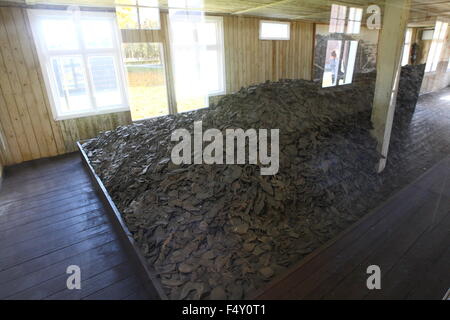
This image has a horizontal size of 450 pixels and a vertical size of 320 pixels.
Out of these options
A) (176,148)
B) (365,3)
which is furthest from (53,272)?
(365,3)

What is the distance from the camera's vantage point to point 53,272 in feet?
6.00

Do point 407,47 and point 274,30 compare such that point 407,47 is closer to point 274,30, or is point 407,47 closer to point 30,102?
point 274,30

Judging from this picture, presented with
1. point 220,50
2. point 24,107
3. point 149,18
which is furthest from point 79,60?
point 220,50

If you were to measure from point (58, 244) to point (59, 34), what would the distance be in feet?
10.5

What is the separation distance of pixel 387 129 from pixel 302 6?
2914mm

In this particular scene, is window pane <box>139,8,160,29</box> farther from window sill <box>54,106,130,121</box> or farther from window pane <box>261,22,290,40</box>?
window pane <box>261,22,290,40</box>

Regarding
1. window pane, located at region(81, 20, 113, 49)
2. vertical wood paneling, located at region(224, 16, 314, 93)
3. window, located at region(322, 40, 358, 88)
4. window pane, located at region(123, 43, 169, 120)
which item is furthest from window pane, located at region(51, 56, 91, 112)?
window, located at region(322, 40, 358, 88)

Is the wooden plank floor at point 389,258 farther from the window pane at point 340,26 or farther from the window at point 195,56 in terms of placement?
the window at point 195,56

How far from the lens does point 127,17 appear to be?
3.48 meters

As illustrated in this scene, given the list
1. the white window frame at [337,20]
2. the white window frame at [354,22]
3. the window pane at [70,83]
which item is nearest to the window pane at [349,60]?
the white window frame at [354,22]

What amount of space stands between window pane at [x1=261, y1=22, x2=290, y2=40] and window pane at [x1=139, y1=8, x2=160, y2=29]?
273cm

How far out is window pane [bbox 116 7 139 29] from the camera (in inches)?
133

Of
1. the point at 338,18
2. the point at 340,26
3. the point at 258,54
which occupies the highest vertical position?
the point at 338,18

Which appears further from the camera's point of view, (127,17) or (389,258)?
(127,17)
